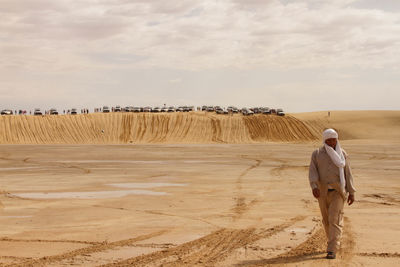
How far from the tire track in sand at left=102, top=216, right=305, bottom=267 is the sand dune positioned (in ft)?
185

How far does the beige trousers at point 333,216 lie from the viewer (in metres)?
8.14

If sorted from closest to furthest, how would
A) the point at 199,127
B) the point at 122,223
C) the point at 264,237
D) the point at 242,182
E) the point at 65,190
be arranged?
the point at 264,237 → the point at 122,223 → the point at 65,190 → the point at 242,182 → the point at 199,127

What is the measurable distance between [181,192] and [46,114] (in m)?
66.4

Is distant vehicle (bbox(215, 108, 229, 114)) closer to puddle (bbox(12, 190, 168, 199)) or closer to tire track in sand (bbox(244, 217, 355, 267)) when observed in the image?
puddle (bbox(12, 190, 168, 199))

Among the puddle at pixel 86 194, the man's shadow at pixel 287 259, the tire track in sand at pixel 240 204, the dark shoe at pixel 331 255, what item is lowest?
the puddle at pixel 86 194

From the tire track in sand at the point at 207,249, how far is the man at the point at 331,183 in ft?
5.13

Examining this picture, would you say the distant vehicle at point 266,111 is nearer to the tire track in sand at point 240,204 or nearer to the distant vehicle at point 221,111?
the distant vehicle at point 221,111

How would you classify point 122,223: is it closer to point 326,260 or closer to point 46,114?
point 326,260

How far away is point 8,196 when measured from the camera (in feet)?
51.1

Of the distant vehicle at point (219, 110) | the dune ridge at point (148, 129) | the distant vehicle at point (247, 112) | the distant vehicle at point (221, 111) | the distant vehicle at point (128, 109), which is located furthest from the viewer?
the distant vehicle at point (128, 109)

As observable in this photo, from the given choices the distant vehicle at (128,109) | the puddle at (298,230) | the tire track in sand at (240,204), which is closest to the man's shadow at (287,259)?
the puddle at (298,230)

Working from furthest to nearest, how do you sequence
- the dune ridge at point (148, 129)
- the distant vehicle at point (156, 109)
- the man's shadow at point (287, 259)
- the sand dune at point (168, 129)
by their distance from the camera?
1. the distant vehicle at point (156, 109)
2. the sand dune at point (168, 129)
3. the dune ridge at point (148, 129)
4. the man's shadow at point (287, 259)

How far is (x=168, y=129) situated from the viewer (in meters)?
73.3

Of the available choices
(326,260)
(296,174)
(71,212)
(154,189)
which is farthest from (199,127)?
(326,260)
